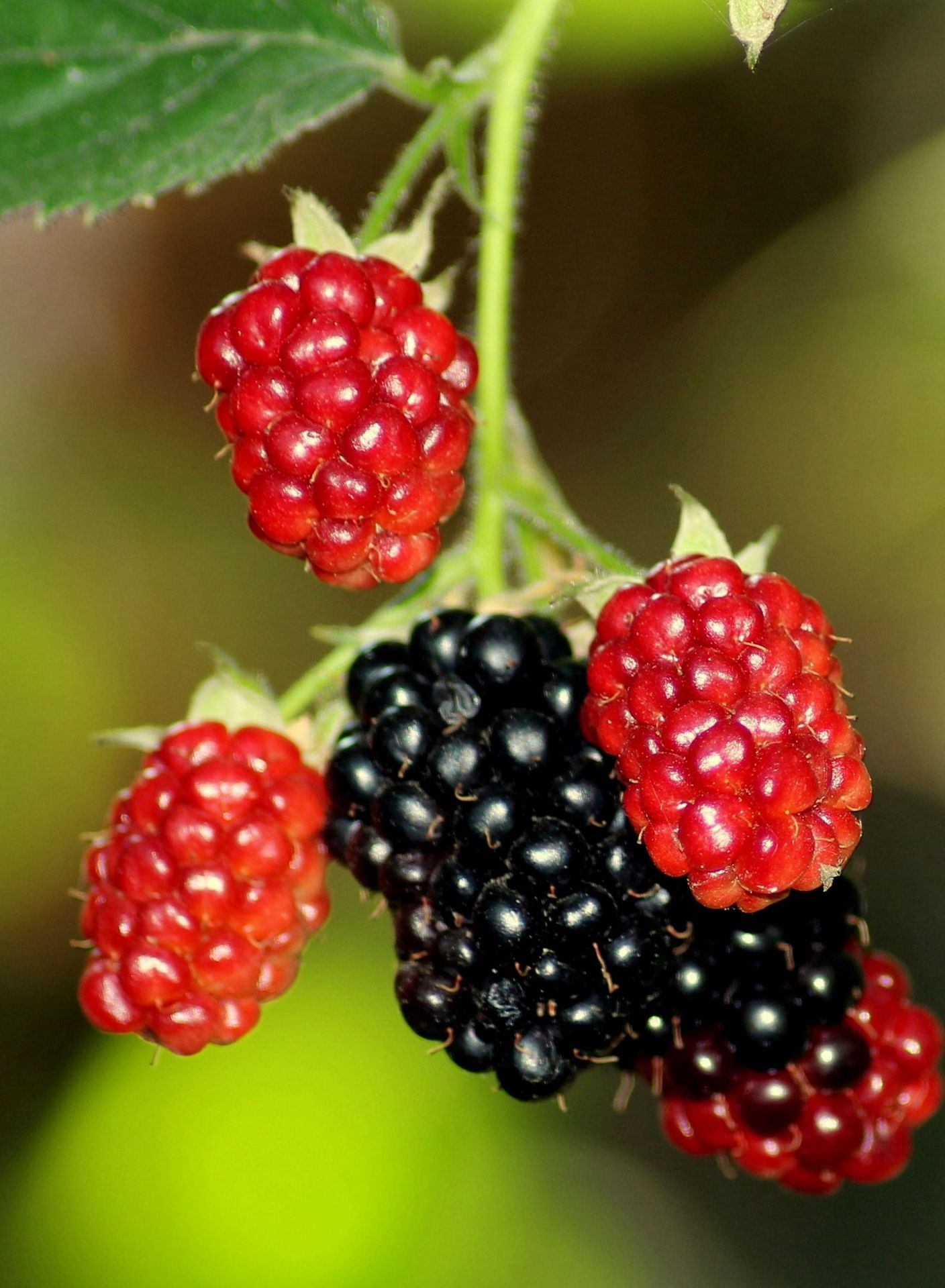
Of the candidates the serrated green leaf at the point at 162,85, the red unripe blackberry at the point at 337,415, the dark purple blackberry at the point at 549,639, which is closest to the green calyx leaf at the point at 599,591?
the dark purple blackberry at the point at 549,639

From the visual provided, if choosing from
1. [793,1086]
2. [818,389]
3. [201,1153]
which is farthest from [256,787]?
[818,389]

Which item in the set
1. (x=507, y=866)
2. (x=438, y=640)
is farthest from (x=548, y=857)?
(x=438, y=640)

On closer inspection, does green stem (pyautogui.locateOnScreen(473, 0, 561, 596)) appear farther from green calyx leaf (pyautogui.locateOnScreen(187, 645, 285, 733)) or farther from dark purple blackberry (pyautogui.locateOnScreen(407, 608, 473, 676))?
green calyx leaf (pyautogui.locateOnScreen(187, 645, 285, 733))

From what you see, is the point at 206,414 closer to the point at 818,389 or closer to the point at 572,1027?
the point at 818,389

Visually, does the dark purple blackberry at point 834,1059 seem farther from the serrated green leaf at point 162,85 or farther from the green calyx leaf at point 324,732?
the serrated green leaf at point 162,85

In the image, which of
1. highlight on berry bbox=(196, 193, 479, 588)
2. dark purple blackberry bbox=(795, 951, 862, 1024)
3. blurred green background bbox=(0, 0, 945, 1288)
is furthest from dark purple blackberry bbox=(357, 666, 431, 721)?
blurred green background bbox=(0, 0, 945, 1288)

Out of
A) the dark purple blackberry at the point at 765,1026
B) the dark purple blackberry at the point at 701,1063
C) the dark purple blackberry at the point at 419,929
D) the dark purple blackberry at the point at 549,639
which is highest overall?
the dark purple blackberry at the point at 549,639

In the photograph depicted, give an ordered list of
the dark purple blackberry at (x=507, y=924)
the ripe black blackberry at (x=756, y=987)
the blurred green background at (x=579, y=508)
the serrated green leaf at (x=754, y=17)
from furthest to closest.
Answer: the blurred green background at (x=579, y=508)
the ripe black blackberry at (x=756, y=987)
the dark purple blackberry at (x=507, y=924)
the serrated green leaf at (x=754, y=17)
